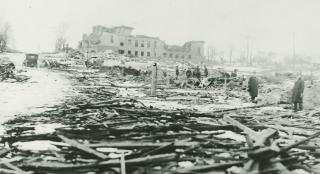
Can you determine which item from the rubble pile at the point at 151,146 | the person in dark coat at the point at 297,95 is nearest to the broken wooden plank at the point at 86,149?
the rubble pile at the point at 151,146

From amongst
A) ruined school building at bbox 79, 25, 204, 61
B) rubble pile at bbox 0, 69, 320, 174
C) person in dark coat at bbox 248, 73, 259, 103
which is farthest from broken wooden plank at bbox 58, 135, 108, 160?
ruined school building at bbox 79, 25, 204, 61

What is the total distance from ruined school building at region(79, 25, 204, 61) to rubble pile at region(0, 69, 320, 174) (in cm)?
8238

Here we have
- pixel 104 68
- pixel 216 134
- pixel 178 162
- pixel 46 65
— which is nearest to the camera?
pixel 178 162

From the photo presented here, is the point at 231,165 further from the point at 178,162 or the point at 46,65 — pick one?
the point at 46,65

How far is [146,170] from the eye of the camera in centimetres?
509

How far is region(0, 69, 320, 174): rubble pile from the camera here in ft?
17.0

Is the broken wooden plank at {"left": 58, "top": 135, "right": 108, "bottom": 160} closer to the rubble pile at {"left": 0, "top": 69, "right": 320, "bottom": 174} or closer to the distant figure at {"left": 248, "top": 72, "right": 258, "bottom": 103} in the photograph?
the rubble pile at {"left": 0, "top": 69, "right": 320, "bottom": 174}

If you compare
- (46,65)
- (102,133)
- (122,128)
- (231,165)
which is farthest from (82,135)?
(46,65)

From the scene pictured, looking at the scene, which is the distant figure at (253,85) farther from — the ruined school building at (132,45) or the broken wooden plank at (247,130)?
the ruined school building at (132,45)

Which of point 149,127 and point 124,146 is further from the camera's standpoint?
point 149,127

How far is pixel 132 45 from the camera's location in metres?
97.1

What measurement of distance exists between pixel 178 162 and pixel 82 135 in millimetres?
2320

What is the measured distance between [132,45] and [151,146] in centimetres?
9202

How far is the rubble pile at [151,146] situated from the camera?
17.0 feet
